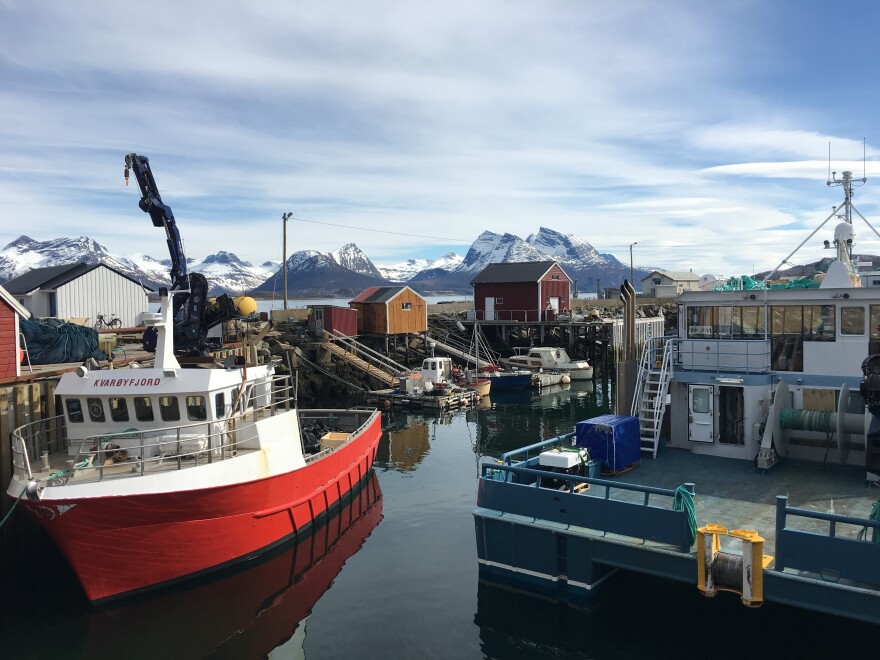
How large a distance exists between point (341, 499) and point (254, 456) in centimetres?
478

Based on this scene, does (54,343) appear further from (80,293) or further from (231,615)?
(231,615)

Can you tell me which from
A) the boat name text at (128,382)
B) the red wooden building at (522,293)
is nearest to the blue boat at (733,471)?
the boat name text at (128,382)

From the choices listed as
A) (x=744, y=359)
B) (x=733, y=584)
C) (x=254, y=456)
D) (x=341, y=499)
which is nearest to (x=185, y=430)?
(x=254, y=456)

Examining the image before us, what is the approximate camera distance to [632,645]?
36.5ft

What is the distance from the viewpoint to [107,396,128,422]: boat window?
47.2ft

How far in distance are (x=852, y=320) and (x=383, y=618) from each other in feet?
37.4

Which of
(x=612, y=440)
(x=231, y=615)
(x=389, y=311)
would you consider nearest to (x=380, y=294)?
(x=389, y=311)

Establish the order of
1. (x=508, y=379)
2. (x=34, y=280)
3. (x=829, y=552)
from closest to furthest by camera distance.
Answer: (x=829, y=552) → (x=34, y=280) → (x=508, y=379)

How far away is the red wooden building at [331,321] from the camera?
143 ft

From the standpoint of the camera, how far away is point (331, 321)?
4431 centimetres

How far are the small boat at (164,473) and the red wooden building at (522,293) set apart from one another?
3923 centimetres

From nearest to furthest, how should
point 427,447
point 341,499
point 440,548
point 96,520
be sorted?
point 96,520, point 440,548, point 341,499, point 427,447

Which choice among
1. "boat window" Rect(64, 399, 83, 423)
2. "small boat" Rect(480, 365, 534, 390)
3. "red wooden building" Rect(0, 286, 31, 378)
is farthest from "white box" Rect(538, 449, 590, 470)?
"small boat" Rect(480, 365, 534, 390)

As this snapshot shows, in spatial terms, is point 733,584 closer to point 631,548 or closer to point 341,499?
point 631,548
